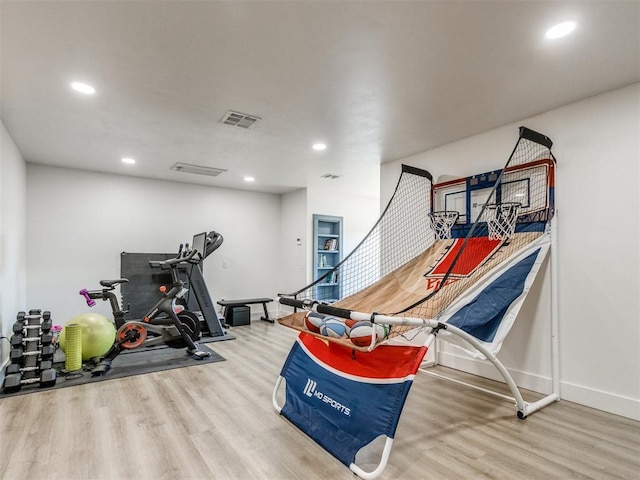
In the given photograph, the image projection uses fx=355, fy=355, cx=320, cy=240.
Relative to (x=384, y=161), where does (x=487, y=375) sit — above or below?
below

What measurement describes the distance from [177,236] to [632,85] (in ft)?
20.2

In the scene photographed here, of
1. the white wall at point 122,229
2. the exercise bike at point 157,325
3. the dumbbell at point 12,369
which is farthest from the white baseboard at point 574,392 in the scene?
the white wall at point 122,229

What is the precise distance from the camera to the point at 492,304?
273cm

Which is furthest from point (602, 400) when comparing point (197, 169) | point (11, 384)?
point (197, 169)

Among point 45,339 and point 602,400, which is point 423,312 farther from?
point 45,339

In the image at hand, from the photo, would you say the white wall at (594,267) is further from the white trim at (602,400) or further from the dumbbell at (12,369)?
the dumbbell at (12,369)

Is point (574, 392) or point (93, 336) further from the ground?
point (93, 336)

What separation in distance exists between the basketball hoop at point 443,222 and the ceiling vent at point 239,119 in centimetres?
218

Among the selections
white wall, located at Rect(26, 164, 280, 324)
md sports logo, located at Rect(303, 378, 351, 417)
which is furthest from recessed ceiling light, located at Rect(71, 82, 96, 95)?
white wall, located at Rect(26, 164, 280, 324)

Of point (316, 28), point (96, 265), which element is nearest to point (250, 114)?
point (316, 28)

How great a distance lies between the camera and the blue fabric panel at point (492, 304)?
103 inches

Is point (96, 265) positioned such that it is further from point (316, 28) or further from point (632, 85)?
point (632, 85)

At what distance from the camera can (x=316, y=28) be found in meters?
2.08

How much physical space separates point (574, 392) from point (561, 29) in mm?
2769
